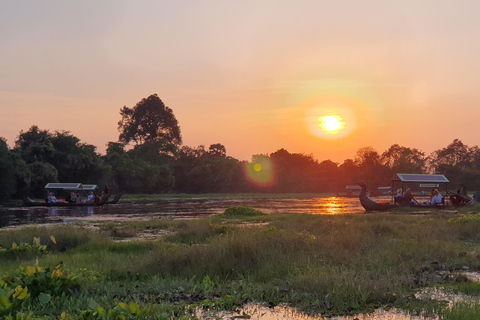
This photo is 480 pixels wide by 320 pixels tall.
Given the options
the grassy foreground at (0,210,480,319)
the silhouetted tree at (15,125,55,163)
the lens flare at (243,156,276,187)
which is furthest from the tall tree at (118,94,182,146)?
the grassy foreground at (0,210,480,319)

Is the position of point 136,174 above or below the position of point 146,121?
below

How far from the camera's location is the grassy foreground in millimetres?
7191

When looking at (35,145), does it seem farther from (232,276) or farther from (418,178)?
(232,276)

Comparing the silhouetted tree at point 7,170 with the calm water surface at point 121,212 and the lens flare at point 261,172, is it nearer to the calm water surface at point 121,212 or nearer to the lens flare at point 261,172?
the calm water surface at point 121,212

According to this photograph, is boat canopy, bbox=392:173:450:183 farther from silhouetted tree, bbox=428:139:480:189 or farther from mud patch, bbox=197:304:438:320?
silhouetted tree, bbox=428:139:480:189

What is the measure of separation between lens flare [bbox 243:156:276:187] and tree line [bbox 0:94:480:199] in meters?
0.19

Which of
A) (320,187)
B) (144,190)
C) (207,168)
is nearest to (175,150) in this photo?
(207,168)

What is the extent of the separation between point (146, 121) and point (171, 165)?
16682mm

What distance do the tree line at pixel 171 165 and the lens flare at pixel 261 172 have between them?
186 mm

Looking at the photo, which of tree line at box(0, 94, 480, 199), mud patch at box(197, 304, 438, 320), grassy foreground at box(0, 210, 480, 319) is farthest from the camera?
tree line at box(0, 94, 480, 199)

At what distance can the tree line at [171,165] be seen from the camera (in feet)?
177

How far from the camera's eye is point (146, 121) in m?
89.7

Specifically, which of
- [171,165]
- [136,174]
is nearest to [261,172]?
[171,165]

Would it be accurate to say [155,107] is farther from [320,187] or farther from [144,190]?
[320,187]
